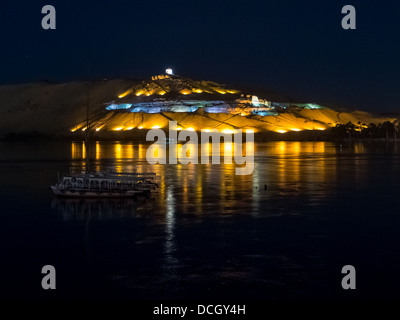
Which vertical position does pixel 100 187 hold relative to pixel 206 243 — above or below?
above

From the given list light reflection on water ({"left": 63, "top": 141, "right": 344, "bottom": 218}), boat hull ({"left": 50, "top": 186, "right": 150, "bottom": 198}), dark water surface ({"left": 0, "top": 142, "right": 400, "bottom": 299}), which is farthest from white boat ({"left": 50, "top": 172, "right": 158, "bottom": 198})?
light reflection on water ({"left": 63, "top": 141, "right": 344, "bottom": 218})

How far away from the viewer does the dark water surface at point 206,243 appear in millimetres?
21719

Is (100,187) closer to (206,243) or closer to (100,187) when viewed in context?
(100,187)

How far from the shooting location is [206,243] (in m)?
28.6

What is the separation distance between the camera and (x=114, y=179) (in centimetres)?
4775

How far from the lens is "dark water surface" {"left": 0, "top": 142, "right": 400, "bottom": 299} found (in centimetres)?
2172

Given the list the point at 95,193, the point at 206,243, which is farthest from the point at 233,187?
the point at 206,243

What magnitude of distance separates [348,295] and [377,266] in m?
4.19

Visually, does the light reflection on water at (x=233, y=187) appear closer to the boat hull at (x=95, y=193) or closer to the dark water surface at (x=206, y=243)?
the dark water surface at (x=206, y=243)

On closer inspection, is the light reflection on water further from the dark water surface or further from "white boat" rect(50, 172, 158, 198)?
"white boat" rect(50, 172, 158, 198)

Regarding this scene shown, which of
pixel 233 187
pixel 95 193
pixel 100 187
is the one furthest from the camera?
pixel 233 187
